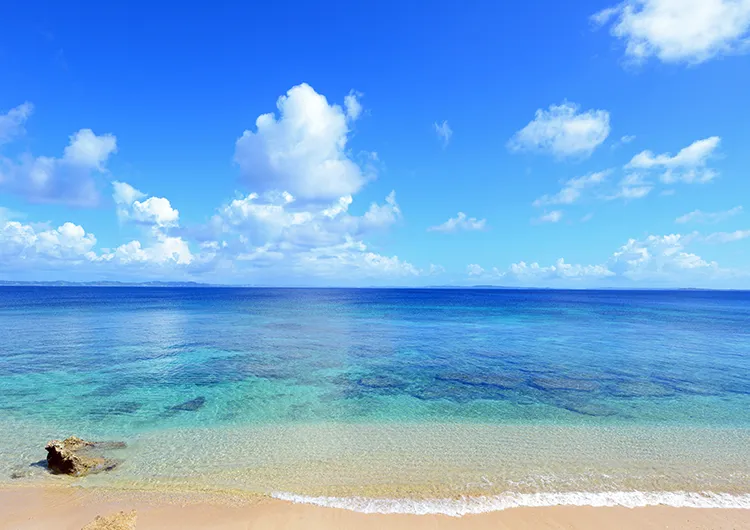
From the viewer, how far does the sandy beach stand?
9.99m

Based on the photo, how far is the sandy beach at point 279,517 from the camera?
32.8ft

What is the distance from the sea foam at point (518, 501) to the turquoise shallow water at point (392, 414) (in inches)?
14.8

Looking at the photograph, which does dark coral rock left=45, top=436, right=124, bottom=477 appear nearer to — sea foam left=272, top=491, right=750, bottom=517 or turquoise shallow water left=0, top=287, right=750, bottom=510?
turquoise shallow water left=0, top=287, right=750, bottom=510

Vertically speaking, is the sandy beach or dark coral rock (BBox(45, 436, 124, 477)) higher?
dark coral rock (BBox(45, 436, 124, 477))

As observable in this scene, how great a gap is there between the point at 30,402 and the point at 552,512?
23284 millimetres

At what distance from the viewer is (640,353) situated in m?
33.4

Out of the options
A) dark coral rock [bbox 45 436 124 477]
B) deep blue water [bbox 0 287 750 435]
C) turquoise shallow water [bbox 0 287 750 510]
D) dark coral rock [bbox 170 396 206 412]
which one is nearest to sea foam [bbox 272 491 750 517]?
turquoise shallow water [bbox 0 287 750 510]

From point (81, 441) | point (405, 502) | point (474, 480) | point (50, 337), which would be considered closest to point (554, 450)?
point (474, 480)

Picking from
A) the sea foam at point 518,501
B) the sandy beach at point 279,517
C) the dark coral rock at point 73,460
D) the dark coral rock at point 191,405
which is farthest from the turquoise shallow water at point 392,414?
the sandy beach at point 279,517

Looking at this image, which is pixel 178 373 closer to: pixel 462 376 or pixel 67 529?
pixel 67 529

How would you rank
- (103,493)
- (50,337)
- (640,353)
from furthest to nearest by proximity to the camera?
(50,337) < (640,353) < (103,493)

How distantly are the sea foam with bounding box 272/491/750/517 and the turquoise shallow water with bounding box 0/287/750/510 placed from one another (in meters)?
0.38

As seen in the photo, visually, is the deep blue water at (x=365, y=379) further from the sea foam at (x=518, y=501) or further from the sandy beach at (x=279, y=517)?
the sea foam at (x=518, y=501)

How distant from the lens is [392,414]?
59.6 feet
